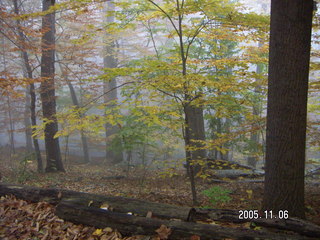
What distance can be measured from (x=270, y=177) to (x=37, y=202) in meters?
4.34

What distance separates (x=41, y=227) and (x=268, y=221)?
359 centimetres

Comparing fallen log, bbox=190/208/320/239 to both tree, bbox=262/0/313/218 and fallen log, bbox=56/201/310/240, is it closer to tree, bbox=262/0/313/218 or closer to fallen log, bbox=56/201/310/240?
fallen log, bbox=56/201/310/240

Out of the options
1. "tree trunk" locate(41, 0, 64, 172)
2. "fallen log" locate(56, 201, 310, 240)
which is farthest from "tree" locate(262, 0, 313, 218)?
"tree trunk" locate(41, 0, 64, 172)

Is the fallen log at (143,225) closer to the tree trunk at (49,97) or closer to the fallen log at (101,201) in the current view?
the fallen log at (101,201)

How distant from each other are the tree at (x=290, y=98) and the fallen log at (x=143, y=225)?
3.08 feet

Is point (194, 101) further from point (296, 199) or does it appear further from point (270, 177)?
point (296, 199)

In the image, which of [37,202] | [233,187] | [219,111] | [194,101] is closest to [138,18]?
[194,101]

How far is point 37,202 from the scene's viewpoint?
4949mm

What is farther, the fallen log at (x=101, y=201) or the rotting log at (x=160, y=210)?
the fallen log at (x=101, y=201)

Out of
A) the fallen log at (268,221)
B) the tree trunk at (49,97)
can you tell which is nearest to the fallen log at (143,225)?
the fallen log at (268,221)

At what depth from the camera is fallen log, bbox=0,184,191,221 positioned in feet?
12.6

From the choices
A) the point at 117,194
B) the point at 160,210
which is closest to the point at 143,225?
the point at 160,210

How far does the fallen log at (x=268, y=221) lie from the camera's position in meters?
3.26

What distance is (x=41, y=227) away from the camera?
13.7 feet
